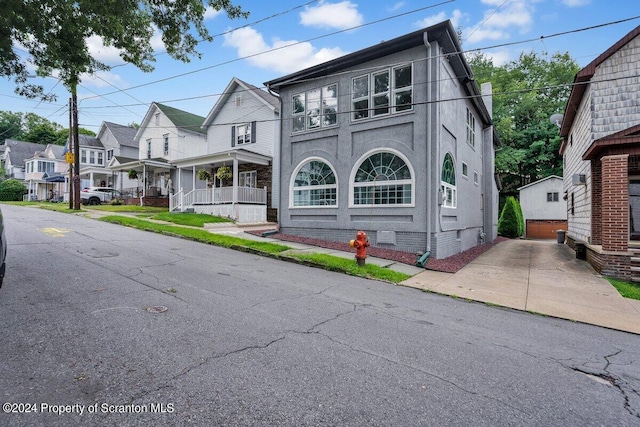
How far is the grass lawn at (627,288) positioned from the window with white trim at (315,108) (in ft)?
Result: 32.4

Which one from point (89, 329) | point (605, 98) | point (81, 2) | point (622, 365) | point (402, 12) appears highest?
point (402, 12)

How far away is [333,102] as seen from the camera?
13320 mm

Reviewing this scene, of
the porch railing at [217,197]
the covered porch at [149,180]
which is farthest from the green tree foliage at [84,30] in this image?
the covered porch at [149,180]

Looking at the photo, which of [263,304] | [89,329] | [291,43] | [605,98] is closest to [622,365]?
[263,304]

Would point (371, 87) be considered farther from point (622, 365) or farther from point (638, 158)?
point (622, 365)

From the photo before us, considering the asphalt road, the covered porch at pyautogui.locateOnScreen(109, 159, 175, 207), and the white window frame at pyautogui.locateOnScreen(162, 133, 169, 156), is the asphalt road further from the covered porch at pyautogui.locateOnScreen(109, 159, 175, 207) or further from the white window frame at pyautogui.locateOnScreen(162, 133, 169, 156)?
the white window frame at pyautogui.locateOnScreen(162, 133, 169, 156)

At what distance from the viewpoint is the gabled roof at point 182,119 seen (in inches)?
1032

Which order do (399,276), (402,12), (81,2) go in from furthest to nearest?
1. (402,12)
2. (399,276)
3. (81,2)

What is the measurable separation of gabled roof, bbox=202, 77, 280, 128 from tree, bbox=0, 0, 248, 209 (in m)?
10.5

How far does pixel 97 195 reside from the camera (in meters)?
28.4

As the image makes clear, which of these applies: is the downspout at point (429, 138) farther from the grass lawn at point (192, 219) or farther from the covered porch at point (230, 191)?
the covered porch at point (230, 191)

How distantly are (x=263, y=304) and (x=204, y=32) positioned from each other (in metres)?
7.55

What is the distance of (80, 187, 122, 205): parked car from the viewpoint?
27.6m

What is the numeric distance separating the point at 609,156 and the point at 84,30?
14070mm
